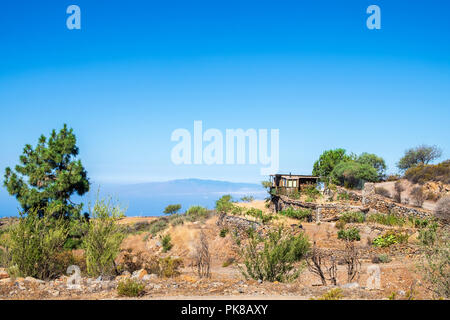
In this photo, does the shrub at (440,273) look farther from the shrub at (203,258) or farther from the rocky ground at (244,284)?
the shrub at (203,258)

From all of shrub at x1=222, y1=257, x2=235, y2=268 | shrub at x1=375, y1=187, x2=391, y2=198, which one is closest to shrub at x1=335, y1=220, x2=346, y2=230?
shrub at x1=222, y1=257, x2=235, y2=268

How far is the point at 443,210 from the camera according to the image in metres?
20.3

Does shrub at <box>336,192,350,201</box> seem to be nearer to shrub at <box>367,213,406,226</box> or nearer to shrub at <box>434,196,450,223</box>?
shrub at <box>367,213,406,226</box>

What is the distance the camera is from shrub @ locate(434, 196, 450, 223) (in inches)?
788

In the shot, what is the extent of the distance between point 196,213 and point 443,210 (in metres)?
22.0

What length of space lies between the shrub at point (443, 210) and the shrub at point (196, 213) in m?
19.5

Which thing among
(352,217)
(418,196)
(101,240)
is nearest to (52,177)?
(101,240)

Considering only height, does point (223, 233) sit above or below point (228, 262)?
above

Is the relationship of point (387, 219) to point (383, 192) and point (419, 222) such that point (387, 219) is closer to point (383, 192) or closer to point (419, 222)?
point (419, 222)

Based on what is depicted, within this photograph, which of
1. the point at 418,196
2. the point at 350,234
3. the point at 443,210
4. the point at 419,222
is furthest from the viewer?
the point at 418,196

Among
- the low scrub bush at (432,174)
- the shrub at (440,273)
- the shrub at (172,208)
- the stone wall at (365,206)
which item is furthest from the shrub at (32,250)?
the low scrub bush at (432,174)

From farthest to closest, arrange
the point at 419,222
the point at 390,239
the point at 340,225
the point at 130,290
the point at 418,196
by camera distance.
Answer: the point at 418,196, the point at 340,225, the point at 419,222, the point at 390,239, the point at 130,290

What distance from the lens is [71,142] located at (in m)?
24.4
